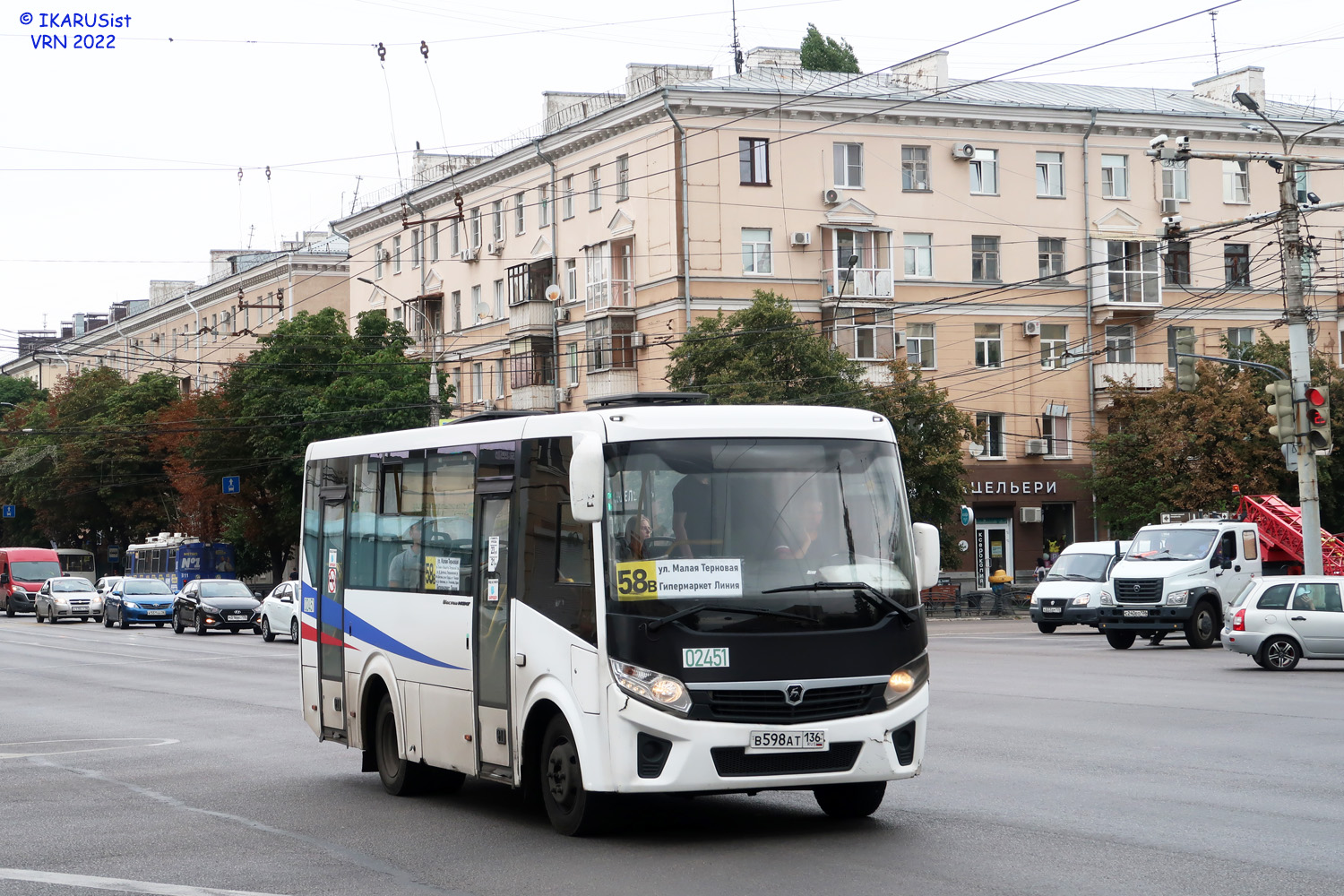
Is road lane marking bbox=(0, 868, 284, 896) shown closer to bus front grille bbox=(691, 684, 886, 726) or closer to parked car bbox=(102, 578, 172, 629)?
bus front grille bbox=(691, 684, 886, 726)

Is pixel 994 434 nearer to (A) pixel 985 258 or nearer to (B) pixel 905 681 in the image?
(A) pixel 985 258

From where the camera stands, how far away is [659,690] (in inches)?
373

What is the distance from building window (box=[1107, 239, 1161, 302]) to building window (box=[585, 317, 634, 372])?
17169 millimetres

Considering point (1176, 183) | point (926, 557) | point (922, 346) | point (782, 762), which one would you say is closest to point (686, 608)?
point (782, 762)

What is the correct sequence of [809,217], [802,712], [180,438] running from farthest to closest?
[180,438] < [809,217] < [802,712]

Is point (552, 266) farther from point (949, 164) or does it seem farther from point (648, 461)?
point (648, 461)

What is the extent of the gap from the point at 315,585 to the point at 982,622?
35.1m

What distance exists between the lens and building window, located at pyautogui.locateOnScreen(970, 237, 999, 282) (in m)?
59.2

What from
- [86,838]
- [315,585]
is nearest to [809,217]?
[315,585]

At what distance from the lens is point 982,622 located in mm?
46969

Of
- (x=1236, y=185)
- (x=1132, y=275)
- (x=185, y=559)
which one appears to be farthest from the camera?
(x=185, y=559)

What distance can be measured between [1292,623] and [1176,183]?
4021cm


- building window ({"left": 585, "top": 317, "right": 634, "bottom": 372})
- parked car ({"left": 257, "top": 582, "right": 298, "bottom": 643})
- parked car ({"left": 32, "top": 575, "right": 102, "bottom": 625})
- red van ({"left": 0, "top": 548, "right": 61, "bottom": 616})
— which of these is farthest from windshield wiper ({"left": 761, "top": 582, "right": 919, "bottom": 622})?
red van ({"left": 0, "top": 548, "right": 61, "bottom": 616})

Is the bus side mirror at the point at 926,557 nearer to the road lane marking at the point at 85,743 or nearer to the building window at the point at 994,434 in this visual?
the road lane marking at the point at 85,743
